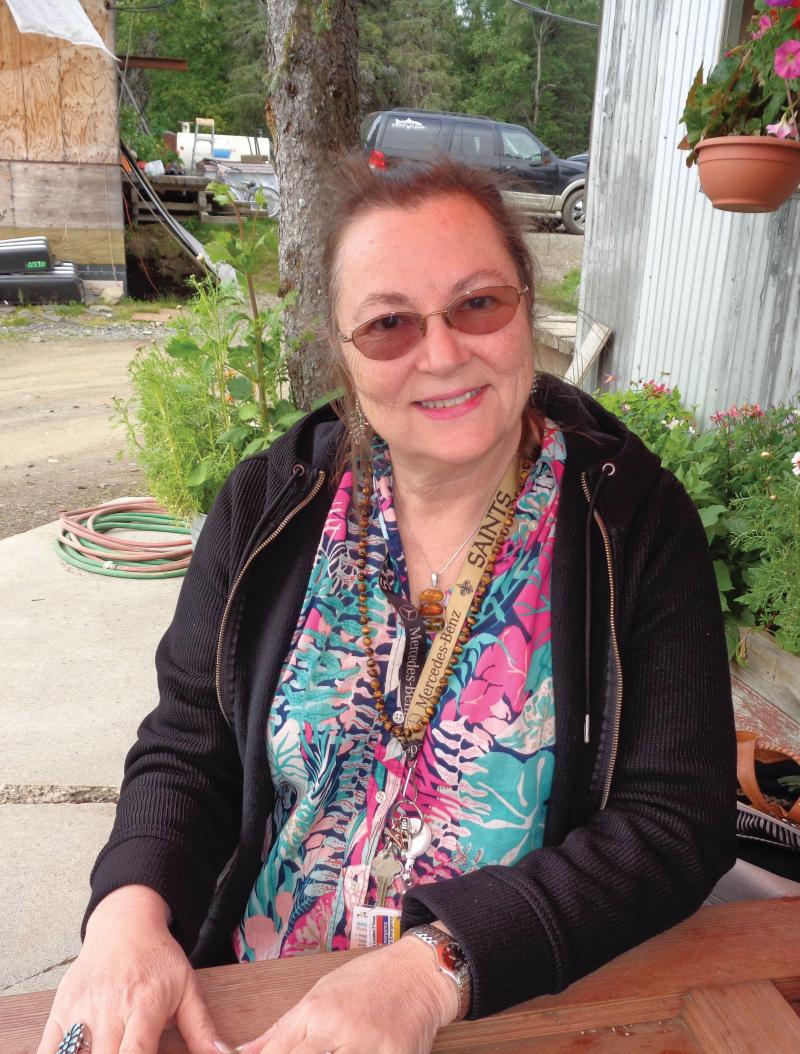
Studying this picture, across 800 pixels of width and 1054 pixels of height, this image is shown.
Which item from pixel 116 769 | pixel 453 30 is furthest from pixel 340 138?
pixel 453 30

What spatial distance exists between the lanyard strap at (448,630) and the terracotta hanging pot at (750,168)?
2.04 m

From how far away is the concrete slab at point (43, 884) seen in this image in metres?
2.17

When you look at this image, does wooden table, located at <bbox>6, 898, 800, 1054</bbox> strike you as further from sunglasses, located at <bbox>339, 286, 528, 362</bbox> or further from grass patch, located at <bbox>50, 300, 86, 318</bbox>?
grass patch, located at <bbox>50, 300, 86, 318</bbox>

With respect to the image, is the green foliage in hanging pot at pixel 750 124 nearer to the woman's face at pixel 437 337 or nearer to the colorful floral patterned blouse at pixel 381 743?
the woman's face at pixel 437 337

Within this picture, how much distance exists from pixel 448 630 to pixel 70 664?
103 inches

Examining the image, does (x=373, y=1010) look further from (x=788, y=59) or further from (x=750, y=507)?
(x=788, y=59)

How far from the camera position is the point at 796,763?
1772 mm

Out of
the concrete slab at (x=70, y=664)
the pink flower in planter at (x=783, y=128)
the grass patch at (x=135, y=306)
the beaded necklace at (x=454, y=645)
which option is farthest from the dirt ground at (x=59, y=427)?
the beaded necklace at (x=454, y=645)

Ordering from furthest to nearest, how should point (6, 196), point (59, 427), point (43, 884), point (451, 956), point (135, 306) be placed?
point (135, 306) < point (6, 196) < point (59, 427) < point (43, 884) < point (451, 956)

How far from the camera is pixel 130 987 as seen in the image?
1076 millimetres

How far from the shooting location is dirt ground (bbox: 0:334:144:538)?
5.96 metres

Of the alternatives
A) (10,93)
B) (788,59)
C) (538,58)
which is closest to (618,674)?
(788,59)

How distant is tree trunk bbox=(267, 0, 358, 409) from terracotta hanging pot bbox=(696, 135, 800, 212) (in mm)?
1638

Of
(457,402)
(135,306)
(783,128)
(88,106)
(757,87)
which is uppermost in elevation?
(88,106)
